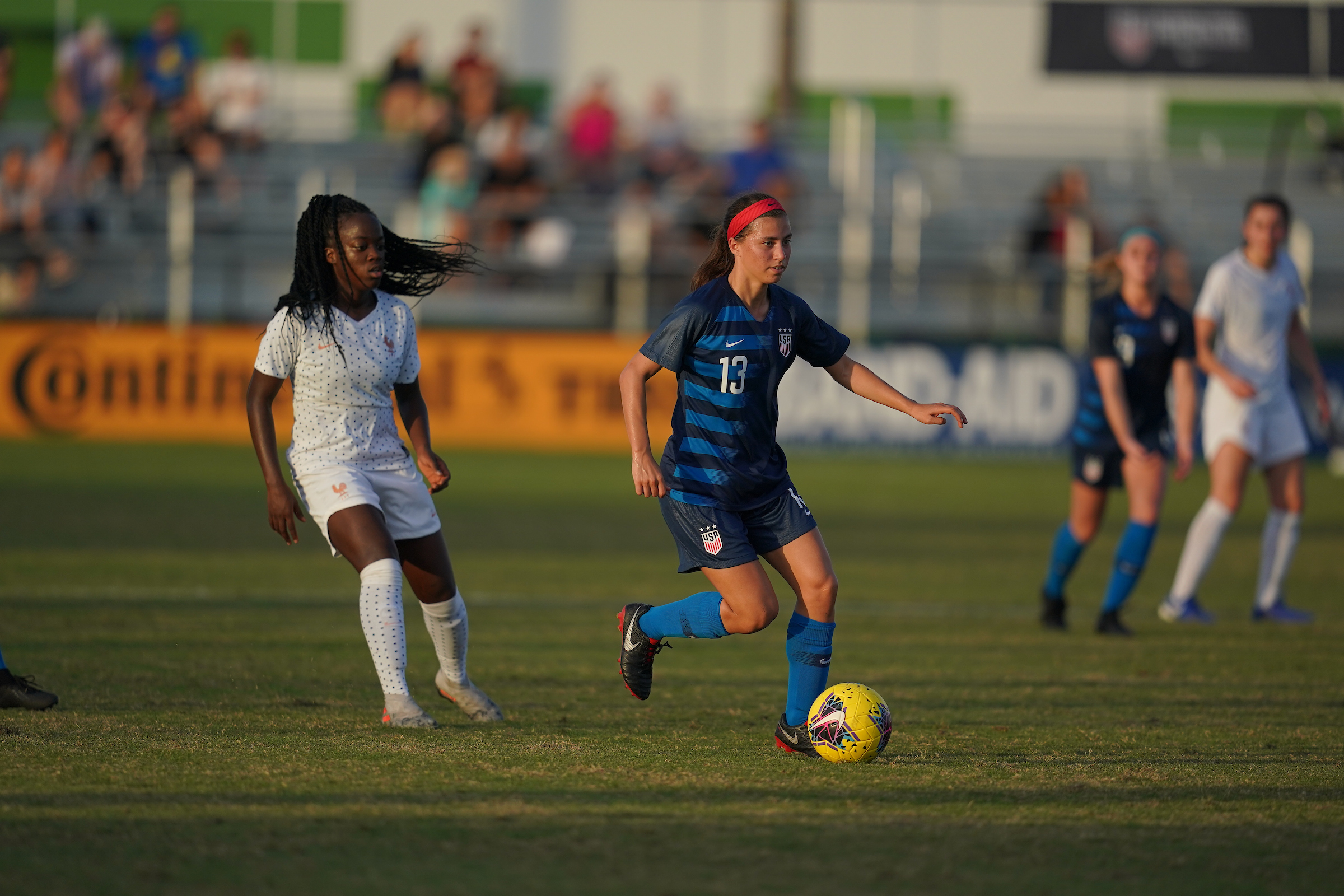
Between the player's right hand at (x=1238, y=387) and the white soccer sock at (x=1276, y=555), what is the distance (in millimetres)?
894

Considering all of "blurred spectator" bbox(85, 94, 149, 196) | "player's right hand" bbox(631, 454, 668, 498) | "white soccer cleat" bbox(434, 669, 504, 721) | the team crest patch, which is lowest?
"white soccer cleat" bbox(434, 669, 504, 721)

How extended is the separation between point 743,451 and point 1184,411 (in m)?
4.19

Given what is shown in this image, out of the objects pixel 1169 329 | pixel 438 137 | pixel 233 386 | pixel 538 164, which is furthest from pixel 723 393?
pixel 538 164

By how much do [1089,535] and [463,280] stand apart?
12700mm

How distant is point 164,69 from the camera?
77.0ft

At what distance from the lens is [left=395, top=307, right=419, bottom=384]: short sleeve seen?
6.45 metres

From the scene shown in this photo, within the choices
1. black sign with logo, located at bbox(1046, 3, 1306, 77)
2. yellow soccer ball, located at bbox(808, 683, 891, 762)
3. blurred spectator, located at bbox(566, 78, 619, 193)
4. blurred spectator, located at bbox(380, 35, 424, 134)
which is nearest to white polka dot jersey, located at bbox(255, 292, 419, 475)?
yellow soccer ball, located at bbox(808, 683, 891, 762)

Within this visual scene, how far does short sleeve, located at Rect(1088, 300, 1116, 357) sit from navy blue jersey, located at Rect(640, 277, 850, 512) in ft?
11.7

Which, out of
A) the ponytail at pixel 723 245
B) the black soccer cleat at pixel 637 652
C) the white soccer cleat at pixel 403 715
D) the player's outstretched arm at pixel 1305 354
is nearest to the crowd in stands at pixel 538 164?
the player's outstretched arm at pixel 1305 354

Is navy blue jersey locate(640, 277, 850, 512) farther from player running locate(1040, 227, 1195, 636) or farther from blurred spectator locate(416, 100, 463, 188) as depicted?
blurred spectator locate(416, 100, 463, 188)

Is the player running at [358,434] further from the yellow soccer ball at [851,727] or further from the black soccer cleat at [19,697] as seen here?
the yellow soccer ball at [851,727]

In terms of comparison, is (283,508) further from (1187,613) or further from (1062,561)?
(1187,613)

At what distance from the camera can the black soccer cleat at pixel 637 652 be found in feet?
21.2

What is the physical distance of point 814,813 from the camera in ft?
16.5
